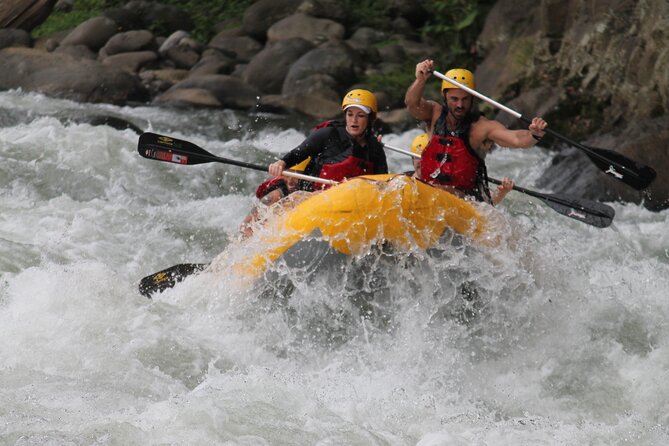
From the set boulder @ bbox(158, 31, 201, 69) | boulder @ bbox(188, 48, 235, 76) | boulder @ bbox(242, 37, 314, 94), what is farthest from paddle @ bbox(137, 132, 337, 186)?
boulder @ bbox(158, 31, 201, 69)

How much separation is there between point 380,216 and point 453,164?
3.92 feet

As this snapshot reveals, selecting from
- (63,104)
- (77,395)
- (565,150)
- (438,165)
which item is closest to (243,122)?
(63,104)

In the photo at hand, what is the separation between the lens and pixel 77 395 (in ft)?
15.0

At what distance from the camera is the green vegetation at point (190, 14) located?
1788 centimetres

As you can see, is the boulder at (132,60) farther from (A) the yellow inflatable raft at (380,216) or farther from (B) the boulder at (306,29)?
(A) the yellow inflatable raft at (380,216)

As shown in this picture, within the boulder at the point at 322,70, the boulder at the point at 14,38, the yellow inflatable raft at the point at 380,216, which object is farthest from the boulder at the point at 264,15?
the yellow inflatable raft at the point at 380,216

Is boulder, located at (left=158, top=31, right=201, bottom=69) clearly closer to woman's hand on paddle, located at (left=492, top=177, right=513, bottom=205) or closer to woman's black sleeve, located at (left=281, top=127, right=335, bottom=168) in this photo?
woman's black sleeve, located at (left=281, top=127, right=335, bottom=168)

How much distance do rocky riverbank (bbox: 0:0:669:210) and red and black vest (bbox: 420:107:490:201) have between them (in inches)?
141

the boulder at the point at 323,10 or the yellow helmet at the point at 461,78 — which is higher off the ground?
the yellow helmet at the point at 461,78

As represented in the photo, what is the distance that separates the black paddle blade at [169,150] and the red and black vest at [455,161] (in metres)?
1.59

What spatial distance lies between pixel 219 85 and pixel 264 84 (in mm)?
774

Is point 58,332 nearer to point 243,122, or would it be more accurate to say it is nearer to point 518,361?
point 518,361

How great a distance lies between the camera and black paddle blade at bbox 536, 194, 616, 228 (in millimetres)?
6938

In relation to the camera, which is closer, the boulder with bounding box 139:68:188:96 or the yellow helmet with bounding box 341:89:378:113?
the yellow helmet with bounding box 341:89:378:113
